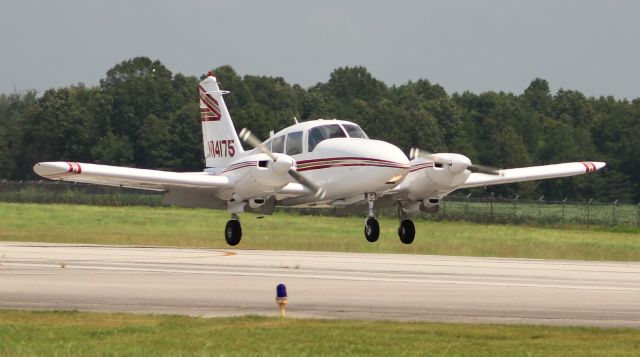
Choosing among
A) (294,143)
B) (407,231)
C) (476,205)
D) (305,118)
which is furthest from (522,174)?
(305,118)

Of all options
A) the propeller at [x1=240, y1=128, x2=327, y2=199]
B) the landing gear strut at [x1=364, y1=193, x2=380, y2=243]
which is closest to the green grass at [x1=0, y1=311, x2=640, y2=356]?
the landing gear strut at [x1=364, y1=193, x2=380, y2=243]

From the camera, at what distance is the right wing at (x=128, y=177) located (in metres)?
33.8

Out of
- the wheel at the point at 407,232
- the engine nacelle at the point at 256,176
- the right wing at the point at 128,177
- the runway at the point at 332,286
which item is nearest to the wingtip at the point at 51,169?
the right wing at the point at 128,177

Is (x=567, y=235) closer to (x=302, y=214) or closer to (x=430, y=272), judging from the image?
(x=302, y=214)

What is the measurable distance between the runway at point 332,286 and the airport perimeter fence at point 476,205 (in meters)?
25.2

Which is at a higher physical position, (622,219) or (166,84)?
(166,84)

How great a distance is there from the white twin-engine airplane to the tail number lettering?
200 cm

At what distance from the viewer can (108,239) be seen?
44.6 meters

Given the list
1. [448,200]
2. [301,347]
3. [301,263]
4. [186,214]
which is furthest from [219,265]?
[448,200]

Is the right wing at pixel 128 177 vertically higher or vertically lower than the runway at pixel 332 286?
higher

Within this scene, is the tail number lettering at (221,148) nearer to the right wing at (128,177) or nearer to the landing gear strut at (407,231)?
the right wing at (128,177)

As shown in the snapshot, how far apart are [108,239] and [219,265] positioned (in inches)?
581

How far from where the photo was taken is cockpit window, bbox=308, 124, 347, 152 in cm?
3616

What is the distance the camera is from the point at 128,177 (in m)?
36.0
